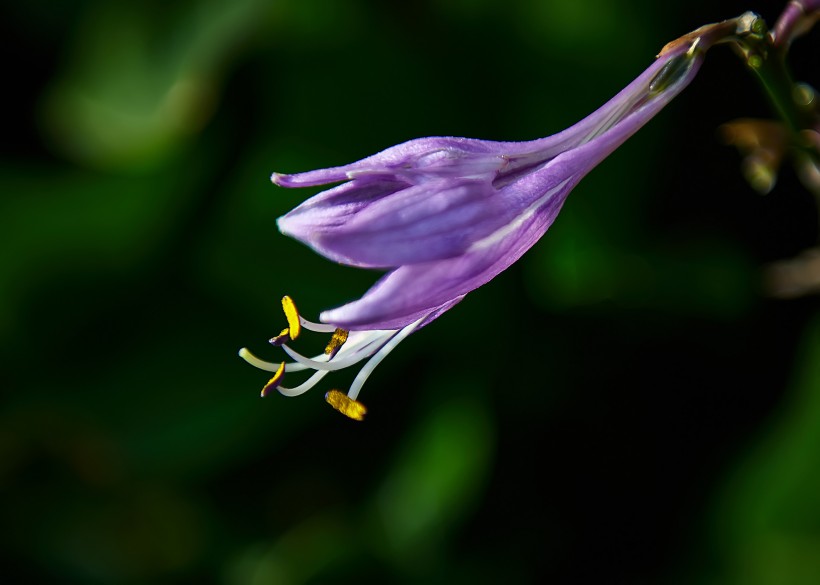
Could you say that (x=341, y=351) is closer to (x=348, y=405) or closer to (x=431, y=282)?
(x=348, y=405)

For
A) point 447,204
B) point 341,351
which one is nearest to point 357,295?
point 341,351

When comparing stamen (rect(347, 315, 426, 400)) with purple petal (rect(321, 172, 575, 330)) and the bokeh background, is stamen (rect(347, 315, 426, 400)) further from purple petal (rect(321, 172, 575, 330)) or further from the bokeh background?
the bokeh background

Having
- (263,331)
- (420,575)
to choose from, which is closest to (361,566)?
(420,575)

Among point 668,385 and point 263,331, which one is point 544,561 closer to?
point 668,385

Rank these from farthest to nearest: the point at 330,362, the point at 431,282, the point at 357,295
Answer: the point at 357,295 < the point at 330,362 < the point at 431,282

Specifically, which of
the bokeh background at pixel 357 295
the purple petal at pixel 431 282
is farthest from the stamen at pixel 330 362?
the bokeh background at pixel 357 295

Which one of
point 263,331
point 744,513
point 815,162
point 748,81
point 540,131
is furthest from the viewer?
point 263,331
